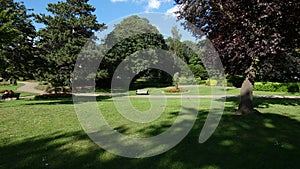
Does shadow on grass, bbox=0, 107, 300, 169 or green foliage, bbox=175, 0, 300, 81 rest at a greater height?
green foliage, bbox=175, 0, 300, 81

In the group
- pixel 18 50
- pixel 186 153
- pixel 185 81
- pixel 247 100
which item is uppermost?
pixel 18 50

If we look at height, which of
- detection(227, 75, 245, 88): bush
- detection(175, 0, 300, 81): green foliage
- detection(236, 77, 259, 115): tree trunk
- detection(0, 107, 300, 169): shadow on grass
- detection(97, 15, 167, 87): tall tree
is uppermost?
detection(97, 15, 167, 87): tall tree

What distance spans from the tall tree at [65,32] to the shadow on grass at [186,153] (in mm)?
20419

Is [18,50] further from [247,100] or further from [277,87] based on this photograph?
[277,87]

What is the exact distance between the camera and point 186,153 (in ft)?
15.3

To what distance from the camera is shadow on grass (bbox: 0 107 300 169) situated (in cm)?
414

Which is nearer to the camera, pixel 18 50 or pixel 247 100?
pixel 247 100

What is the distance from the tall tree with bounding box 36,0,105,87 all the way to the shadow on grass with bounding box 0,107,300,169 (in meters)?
20.4

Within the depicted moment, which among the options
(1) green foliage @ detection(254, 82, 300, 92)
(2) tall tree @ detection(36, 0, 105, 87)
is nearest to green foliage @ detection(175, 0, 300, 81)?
(1) green foliage @ detection(254, 82, 300, 92)

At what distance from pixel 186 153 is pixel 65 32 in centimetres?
2621

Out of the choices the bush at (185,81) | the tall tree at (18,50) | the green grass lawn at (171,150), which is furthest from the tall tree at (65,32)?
the green grass lawn at (171,150)

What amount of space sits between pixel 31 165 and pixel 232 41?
6.46 m

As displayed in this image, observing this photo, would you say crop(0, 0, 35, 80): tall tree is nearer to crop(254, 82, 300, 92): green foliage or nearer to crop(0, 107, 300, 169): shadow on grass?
crop(0, 107, 300, 169): shadow on grass

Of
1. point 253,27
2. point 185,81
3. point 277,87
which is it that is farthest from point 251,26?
point 185,81
